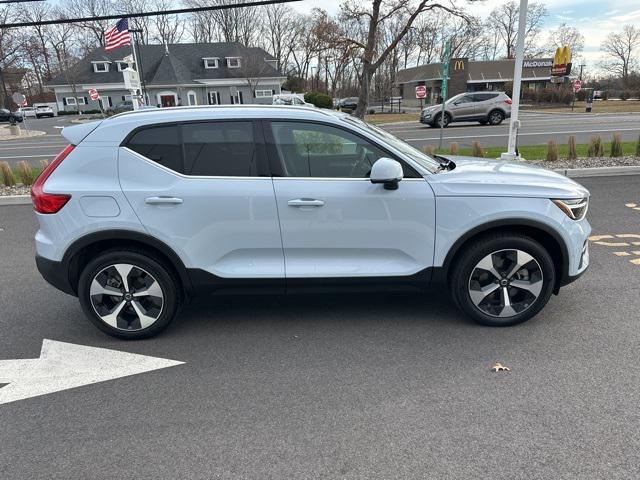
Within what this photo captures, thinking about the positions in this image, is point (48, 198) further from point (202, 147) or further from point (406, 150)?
point (406, 150)

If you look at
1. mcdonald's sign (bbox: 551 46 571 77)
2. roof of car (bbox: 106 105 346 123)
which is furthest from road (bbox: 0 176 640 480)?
mcdonald's sign (bbox: 551 46 571 77)

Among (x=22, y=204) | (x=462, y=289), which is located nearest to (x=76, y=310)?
(x=462, y=289)

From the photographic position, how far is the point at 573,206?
12.0 feet

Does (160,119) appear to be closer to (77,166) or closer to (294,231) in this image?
(77,166)

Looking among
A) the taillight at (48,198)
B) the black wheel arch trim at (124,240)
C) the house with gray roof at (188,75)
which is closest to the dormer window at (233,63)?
the house with gray roof at (188,75)

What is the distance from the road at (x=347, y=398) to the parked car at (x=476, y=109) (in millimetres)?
21453

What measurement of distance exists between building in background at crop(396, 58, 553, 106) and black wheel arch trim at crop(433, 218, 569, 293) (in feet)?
169

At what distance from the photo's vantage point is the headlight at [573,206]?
362cm

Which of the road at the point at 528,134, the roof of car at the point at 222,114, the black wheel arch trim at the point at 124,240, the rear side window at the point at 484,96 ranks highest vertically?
the rear side window at the point at 484,96

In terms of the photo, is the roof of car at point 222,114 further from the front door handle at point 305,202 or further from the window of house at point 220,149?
the front door handle at point 305,202

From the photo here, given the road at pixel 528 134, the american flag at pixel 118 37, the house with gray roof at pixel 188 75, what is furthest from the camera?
the house with gray roof at pixel 188 75

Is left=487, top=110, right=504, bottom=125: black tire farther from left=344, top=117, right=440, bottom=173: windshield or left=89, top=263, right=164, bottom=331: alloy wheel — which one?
left=89, top=263, right=164, bottom=331: alloy wheel

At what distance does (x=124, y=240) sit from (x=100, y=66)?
57863 mm

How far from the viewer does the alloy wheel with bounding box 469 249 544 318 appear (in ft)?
12.1
